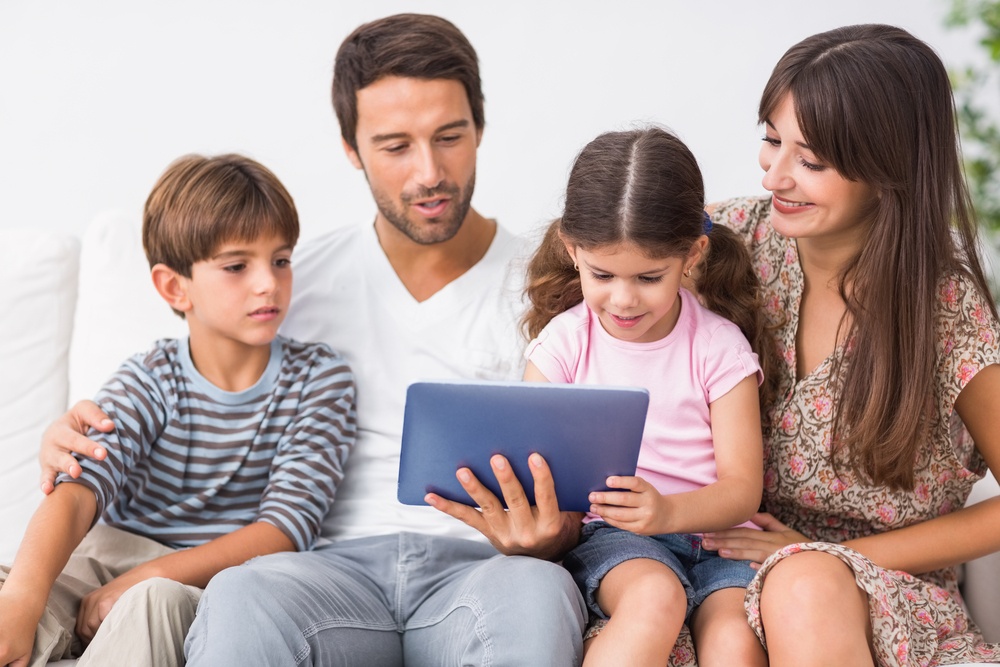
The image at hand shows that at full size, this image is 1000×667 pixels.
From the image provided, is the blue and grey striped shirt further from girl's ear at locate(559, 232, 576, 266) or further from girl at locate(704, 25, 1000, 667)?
girl at locate(704, 25, 1000, 667)

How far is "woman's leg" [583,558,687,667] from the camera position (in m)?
1.47

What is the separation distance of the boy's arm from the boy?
44 mm

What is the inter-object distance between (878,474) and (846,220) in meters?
0.41

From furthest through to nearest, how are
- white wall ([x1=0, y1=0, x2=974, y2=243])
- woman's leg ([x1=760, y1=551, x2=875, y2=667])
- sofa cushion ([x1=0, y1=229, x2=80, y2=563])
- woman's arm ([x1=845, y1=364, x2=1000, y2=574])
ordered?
white wall ([x1=0, y1=0, x2=974, y2=243]) < sofa cushion ([x1=0, y1=229, x2=80, y2=563]) < woman's arm ([x1=845, y1=364, x2=1000, y2=574]) < woman's leg ([x1=760, y1=551, x2=875, y2=667])

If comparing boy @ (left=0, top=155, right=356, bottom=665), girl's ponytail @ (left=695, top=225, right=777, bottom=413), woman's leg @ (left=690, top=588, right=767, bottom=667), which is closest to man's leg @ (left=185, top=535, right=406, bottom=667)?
boy @ (left=0, top=155, right=356, bottom=665)

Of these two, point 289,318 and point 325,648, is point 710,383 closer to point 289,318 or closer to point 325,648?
point 325,648

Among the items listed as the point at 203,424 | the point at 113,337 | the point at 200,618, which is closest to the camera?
the point at 200,618

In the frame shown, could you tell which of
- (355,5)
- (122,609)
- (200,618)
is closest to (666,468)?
(200,618)

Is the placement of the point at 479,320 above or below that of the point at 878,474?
above

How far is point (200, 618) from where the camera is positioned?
5.10 feet

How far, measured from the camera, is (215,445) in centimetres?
201

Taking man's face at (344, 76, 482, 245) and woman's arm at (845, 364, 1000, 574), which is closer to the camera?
woman's arm at (845, 364, 1000, 574)

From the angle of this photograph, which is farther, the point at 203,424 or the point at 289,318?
the point at 289,318

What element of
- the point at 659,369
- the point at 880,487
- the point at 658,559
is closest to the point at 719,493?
the point at 658,559
